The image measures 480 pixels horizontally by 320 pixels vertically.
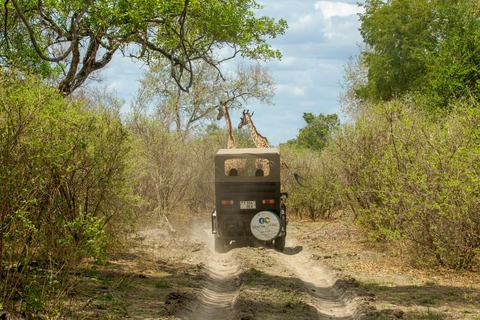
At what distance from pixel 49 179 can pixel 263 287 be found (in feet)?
12.7

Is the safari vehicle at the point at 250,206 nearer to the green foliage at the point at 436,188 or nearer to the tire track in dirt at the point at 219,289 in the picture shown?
the tire track in dirt at the point at 219,289

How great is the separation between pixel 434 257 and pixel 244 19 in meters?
9.00

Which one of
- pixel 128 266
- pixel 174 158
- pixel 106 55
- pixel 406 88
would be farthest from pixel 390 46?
pixel 128 266

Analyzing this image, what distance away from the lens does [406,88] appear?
24.3 m

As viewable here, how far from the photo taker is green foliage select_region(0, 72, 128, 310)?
17.1 feet

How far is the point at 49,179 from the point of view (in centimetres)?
621

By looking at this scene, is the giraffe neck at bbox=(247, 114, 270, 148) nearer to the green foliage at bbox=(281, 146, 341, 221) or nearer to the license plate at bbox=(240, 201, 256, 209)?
the green foliage at bbox=(281, 146, 341, 221)

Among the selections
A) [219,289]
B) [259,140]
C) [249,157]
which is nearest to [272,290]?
[219,289]

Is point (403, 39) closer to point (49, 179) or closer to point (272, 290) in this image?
point (272, 290)

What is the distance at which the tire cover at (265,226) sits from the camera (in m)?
11.7

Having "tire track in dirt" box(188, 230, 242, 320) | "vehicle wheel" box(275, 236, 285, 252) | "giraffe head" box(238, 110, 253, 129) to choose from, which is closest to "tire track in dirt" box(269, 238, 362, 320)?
"vehicle wheel" box(275, 236, 285, 252)

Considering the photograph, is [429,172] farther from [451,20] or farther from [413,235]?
[451,20]

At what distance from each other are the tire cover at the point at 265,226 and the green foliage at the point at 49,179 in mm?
3968

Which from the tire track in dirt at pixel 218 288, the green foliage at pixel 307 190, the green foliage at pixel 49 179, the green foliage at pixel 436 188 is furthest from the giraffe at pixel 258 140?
the green foliage at pixel 49 179
